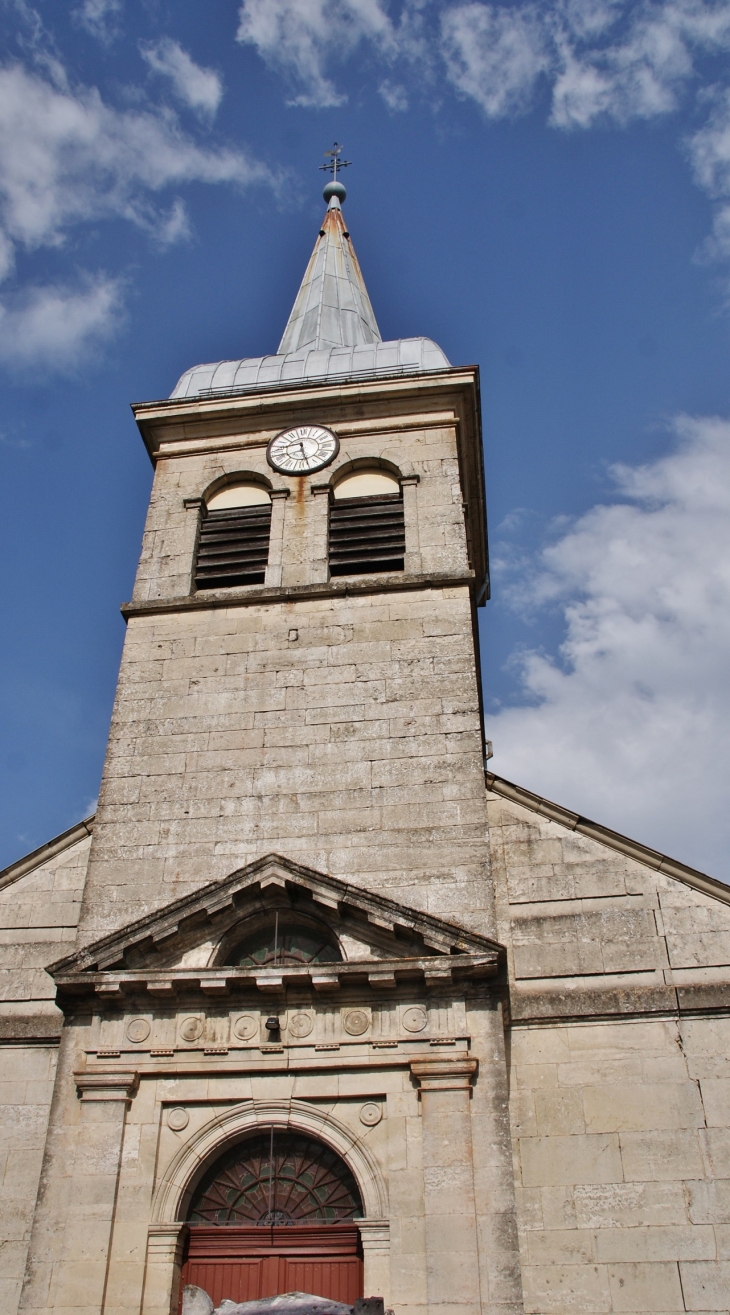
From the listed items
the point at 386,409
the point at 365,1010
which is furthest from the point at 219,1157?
the point at 386,409

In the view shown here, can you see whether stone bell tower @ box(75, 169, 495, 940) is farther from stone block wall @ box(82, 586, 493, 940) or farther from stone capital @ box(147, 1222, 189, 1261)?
stone capital @ box(147, 1222, 189, 1261)

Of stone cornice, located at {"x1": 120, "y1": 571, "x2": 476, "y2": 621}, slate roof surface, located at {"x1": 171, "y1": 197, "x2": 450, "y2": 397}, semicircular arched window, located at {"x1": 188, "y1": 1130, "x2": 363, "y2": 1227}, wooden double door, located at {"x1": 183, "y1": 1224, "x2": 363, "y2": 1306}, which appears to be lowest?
wooden double door, located at {"x1": 183, "y1": 1224, "x2": 363, "y2": 1306}

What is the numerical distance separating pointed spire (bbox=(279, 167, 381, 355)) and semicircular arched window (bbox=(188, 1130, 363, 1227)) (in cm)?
1277

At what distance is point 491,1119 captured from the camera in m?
9.99

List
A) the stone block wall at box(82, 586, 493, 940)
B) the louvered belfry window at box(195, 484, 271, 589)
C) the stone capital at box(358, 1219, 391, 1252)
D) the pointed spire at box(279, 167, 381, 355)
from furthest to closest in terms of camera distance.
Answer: the pointed spire at box(279, 167, 381, 355) < the louvered belfry window at box(195, 484, 271, 589) < the stone block wall at box(82, 586, 493, 940) < the stone capital at box(358, 1219, 391, 1252)

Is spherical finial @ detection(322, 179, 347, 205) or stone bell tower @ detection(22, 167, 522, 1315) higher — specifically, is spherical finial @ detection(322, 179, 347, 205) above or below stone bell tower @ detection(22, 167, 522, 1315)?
above

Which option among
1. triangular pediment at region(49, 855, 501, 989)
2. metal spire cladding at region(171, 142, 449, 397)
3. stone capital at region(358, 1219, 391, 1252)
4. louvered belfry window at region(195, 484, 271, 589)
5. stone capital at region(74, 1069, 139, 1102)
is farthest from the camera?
metal spire cladding at region(171, 142, 449, 397)

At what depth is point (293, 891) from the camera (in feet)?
37.3

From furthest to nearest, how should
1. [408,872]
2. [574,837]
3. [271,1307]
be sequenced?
[574,837] < [408,872] < [271,1307]

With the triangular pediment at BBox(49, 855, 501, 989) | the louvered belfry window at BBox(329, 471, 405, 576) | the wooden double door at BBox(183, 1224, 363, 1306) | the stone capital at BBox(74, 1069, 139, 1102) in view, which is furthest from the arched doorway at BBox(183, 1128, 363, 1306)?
the louvered belfry window at BBox(329, 471, 405, 576)

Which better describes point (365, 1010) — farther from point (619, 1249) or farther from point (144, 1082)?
point (619, 1249)

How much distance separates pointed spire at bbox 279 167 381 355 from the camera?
65.9 ft

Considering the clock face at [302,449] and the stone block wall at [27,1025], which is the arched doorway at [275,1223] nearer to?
the stone block wall at [27,1025]

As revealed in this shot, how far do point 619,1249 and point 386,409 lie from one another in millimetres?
10910
